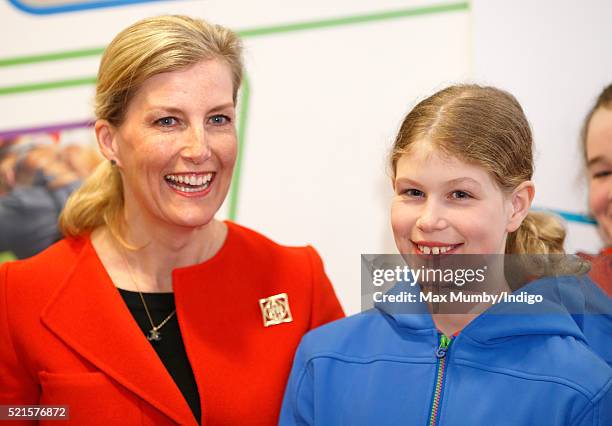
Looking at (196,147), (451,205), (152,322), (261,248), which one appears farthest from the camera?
(261,248)

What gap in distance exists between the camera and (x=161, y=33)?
6.08ft

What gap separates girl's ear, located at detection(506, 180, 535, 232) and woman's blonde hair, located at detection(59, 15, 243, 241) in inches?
30.7

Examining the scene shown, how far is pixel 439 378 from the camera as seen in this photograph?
156 centimetres

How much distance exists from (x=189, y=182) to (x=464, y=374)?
784 millimetres

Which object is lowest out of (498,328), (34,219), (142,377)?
(142,377)

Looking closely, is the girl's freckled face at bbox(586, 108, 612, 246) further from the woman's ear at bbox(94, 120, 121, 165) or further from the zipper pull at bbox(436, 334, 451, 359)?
the woman's ear at bbox(94, 120, 121, 165)

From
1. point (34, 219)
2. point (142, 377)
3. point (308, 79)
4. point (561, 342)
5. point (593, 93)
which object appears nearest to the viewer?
point (561, 342)

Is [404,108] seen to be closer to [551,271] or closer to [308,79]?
[308,79]

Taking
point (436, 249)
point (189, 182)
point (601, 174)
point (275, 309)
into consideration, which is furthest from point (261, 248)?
point (601, 174)

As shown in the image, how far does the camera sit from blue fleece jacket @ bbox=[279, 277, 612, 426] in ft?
4.81

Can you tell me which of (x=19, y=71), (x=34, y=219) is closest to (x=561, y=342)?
(x=34, y=219)

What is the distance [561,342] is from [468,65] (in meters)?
1.03

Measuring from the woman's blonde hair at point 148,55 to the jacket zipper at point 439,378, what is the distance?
0.84m

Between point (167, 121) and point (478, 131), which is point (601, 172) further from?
point (167, 121)
